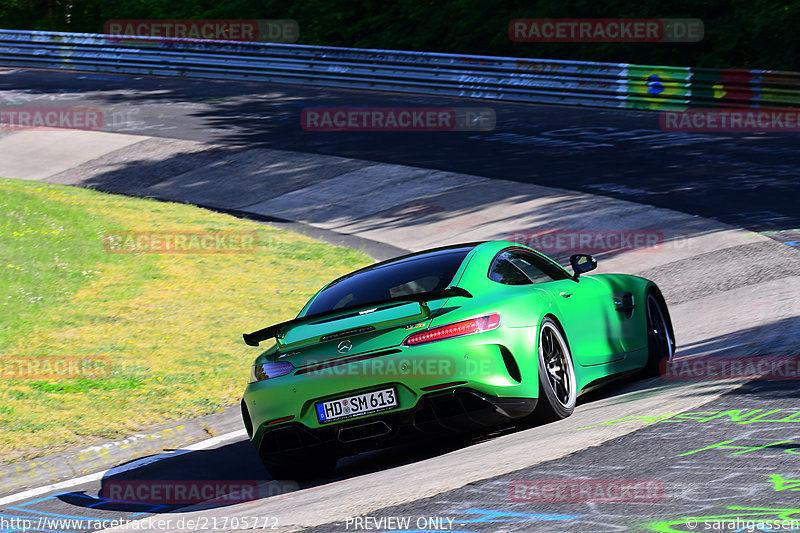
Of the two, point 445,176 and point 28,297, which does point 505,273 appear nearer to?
point 28,297

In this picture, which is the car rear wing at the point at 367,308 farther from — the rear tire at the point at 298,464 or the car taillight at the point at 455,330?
the rear tire at the point at 298,464

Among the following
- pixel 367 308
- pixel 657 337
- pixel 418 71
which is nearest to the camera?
pixel 367 308

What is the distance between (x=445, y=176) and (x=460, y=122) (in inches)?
217

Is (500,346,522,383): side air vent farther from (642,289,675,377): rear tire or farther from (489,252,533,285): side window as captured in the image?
(642,289,675,377): rear tire

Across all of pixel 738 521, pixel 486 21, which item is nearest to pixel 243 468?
pixel 738 521

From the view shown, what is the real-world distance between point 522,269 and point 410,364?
1.63 m

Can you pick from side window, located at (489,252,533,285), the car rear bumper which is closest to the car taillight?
the car rear bumper

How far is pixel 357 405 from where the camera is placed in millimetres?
6590

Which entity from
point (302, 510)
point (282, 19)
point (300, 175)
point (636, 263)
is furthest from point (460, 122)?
point (302, 510)

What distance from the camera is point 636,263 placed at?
1369cm

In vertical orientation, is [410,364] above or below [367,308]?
below

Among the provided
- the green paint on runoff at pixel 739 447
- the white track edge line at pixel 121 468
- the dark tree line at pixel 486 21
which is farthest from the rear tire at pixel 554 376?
the dark tree line at pixel 486 21

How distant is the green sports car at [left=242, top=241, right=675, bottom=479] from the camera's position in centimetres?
655

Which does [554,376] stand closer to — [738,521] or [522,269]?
[522,269]
